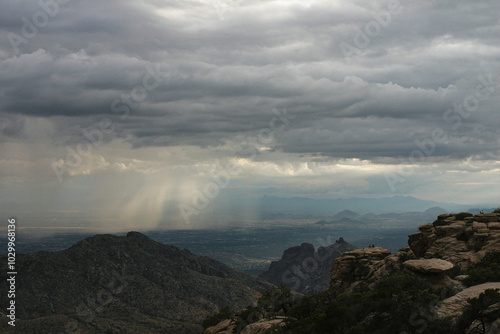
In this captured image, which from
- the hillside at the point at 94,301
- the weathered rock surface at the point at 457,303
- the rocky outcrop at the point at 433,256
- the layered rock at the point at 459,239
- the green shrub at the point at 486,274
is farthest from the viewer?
the hillside at the point at 94,301

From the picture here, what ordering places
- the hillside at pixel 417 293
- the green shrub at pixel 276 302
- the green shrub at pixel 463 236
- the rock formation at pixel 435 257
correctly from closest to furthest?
the hillside at pixel 417 293 → the rock formation at pixel 435 257 → the green shrub at pixel 463 236 → the green shrub at pixel 276 302

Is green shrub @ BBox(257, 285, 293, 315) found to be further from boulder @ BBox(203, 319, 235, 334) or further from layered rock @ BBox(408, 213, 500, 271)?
layered rock @ BBox(408, 213, 500, 271)

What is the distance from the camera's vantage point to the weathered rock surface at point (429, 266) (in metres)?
48.6

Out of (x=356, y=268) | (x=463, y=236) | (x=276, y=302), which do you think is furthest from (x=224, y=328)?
(x=463, y=236)

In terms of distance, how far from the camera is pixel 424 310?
119 feet

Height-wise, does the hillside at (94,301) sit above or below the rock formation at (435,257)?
below

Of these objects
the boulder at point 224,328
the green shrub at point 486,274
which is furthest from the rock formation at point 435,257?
the boulder at point 224,328

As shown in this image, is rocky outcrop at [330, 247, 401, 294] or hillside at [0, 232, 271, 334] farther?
hillside at [0, 232, 271, 334]

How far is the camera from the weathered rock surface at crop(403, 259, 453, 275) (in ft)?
159

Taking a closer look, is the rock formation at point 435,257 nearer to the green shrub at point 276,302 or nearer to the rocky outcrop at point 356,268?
the rocky outcrop at point 356,268

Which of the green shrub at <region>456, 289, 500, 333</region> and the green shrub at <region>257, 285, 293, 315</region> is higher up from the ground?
the green shrub at <region>456, 289, 500, 333</region>

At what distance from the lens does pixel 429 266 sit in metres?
49.7

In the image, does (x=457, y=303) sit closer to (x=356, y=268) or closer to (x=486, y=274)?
(x=486, y=274)

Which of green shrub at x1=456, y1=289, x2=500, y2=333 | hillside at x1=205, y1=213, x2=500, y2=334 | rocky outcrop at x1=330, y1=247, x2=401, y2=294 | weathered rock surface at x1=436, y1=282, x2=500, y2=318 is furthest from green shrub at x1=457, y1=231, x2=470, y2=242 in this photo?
green shrub at x1=456, y1=289, x2=500, y2=333
